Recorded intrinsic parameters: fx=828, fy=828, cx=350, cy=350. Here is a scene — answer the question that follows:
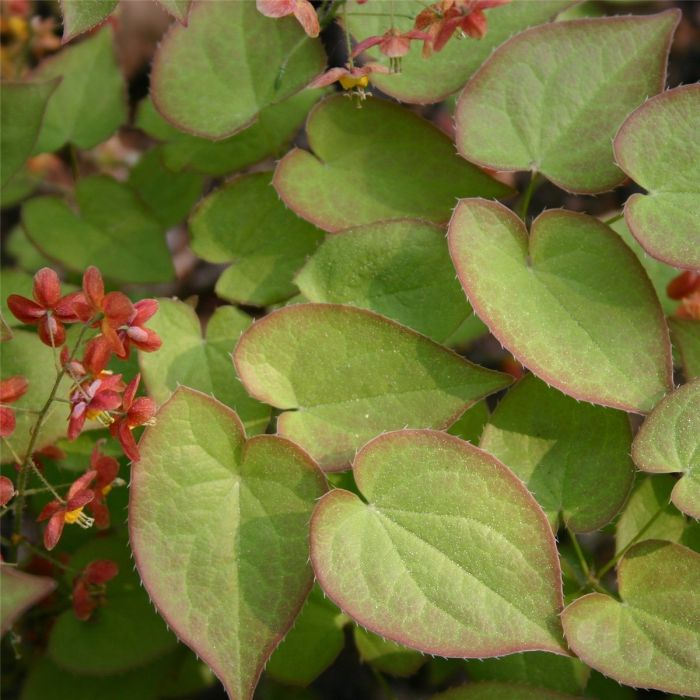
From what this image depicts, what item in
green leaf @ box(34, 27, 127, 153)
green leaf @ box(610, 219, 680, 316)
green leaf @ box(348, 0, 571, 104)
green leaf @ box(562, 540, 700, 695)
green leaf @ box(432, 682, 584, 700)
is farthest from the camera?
green leaf @ box(34, 27, 127, 153)

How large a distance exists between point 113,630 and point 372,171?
29.9 inches

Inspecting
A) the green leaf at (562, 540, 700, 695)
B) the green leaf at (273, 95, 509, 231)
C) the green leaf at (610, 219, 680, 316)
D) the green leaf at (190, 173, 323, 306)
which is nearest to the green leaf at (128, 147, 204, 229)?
the green leaf at (190, 173, 323, 306)

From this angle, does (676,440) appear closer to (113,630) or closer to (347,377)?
(347,377)

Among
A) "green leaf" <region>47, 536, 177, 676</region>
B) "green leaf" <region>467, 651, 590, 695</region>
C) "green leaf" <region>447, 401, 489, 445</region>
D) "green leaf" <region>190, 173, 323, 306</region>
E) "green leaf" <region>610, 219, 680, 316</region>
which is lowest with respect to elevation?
"green leaf" <region>467, 651, 590, 695</region>

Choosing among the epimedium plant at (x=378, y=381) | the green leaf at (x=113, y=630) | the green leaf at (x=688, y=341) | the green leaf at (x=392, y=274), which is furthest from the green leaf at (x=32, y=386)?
the green leaf at (x=688, y=341)

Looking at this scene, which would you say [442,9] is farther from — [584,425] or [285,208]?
[584,425]

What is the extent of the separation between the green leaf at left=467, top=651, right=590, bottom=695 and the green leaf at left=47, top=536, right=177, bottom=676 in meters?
0.43

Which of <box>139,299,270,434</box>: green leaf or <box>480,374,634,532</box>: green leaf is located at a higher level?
<box>139,299,270,434</box>: green leaf

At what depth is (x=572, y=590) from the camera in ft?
3.54

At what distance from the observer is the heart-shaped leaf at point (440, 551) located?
0.86 m

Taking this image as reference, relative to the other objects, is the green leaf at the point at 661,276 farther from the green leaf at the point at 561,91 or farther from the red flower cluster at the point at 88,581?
the red flower cluster at the point at 88,581

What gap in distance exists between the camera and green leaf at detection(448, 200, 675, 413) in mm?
972

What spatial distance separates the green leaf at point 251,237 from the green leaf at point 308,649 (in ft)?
1.56

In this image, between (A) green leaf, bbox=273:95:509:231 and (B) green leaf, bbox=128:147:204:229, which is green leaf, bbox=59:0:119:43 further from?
(B) green leaf, bbox=128:147:204:229
